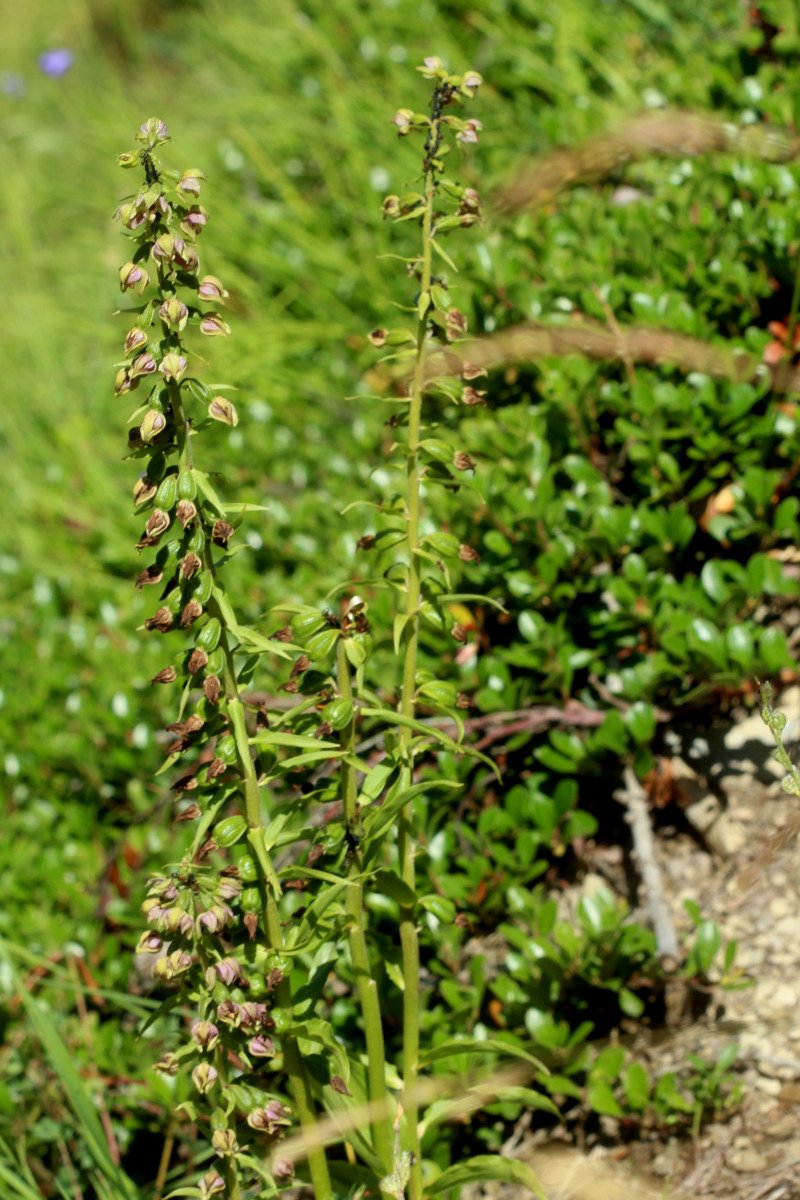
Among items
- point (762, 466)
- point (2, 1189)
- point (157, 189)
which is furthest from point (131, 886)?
point (157, 189)

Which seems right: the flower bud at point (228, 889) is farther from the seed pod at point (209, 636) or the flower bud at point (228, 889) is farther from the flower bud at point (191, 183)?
the flower bud at point (191, 183)

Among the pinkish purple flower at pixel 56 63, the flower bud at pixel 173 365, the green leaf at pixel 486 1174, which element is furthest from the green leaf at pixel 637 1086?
the pinkish purple flower at pixel 56 63

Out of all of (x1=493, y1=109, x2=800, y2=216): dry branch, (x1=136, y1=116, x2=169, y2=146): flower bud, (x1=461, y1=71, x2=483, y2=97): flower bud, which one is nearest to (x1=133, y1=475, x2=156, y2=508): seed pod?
(x1=136, y1=116, x2=169, y2=146): flower bud

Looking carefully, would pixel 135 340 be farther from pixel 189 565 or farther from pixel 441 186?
pixel 441 186

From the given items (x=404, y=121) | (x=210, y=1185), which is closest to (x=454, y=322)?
(x=404, y=121)

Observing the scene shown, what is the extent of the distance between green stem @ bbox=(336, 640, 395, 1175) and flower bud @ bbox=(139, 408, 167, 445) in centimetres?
42

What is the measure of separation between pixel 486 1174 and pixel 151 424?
1.26m

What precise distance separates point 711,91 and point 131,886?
292 centimetres

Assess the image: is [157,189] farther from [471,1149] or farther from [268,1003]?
[471,1149]

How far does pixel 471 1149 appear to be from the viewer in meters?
2.58

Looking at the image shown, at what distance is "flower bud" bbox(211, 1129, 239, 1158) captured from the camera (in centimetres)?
175

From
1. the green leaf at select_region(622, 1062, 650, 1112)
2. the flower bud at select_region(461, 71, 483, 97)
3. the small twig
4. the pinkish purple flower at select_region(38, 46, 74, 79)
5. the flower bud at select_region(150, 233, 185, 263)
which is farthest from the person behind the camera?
the pinkish purple flower at select_region(38, 46, 74, 79)

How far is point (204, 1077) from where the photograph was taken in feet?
5.67

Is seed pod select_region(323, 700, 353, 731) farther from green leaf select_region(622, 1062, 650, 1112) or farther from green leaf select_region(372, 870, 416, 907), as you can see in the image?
green leaf select_region(622, 1062, 650, 1112)
